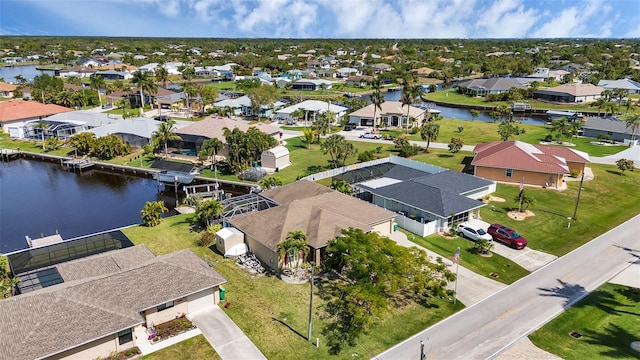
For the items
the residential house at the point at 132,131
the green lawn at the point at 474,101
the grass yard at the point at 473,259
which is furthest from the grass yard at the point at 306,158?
the green lawn at the point at 474,101

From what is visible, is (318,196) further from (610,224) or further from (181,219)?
(610,224)

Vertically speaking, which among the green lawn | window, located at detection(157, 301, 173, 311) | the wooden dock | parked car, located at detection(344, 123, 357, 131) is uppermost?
the green lawn

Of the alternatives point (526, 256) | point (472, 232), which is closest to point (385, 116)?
point (472, 232)

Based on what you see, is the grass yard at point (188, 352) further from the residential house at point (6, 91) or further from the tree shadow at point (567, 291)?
the residential house at point (6, 91)

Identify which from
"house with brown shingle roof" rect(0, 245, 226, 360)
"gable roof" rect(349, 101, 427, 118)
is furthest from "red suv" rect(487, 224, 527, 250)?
"gable roof" rect(349, 101, 427, 118)

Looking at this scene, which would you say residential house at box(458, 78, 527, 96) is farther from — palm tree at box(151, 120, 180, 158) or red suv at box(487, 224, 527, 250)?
red suv at box(487, 224, 527, 250)

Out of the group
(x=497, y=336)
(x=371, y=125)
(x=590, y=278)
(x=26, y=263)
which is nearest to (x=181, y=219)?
(x=26, y=263)
